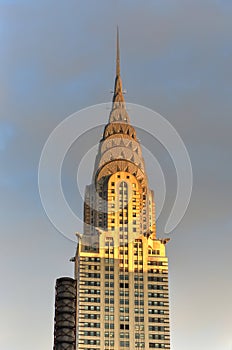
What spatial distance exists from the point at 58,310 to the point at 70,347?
8502 mm

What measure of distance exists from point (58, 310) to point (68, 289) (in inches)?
210

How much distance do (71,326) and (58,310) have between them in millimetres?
4507

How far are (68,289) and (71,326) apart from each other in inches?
337

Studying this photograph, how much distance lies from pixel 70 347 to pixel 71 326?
14.8 feet

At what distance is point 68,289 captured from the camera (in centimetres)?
18500

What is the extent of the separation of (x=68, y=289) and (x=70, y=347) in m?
13.0

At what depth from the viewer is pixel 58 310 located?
182 metres

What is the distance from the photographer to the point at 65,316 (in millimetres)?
180500

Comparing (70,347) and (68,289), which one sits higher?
(68,289)

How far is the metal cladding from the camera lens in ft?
583

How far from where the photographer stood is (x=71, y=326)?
180125mm

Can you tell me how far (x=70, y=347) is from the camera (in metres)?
178

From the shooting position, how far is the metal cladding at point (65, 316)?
177750 millimetres
